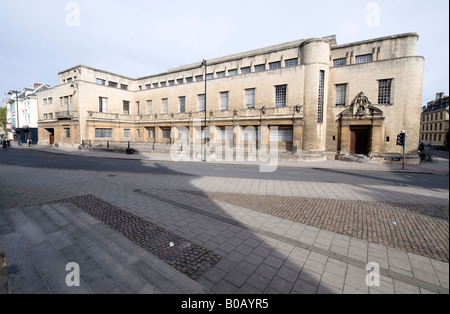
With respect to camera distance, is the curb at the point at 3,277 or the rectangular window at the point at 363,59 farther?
the rectangular window at the point at 363,59

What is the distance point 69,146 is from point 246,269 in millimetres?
38944

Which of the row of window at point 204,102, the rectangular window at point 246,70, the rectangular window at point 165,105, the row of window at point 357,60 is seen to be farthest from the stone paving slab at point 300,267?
the rectangular window at point 165,105

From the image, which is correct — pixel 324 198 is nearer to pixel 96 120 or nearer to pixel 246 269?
pixel 246 269

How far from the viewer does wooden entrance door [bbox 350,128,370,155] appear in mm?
22234

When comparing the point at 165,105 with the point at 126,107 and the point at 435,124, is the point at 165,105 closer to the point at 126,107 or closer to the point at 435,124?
the point at 126,107

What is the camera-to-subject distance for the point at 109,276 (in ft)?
10.8

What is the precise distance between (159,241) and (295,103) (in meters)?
22.4

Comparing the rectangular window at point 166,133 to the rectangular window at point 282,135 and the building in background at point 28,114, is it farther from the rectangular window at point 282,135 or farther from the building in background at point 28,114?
the building in background at point 28,114

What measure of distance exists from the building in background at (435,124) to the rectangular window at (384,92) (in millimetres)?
36809

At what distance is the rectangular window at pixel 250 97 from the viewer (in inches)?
1030

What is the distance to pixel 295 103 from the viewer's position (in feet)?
76.0

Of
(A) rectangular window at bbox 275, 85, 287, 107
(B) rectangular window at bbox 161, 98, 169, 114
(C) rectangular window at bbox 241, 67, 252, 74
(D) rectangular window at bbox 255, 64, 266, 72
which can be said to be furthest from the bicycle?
(B) rectangular window at bbox 161, 98, 169, 114
